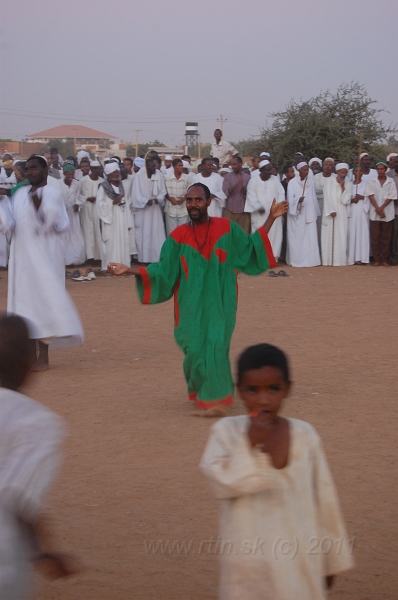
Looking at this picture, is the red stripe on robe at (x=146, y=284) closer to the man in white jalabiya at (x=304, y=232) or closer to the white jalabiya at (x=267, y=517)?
the white jalabiya at (x=267, y=517)

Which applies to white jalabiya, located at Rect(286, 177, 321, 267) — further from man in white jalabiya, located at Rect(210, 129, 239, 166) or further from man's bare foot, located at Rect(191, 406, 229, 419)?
man's bare foot, located at Rect(191, 406, 229, 419)

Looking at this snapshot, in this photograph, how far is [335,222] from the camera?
1700 centimetres

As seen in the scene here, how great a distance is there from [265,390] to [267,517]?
1.24ft

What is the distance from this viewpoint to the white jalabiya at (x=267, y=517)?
2576mm

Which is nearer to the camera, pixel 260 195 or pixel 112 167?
pixel 112 167

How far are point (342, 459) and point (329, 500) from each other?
9.27 ft

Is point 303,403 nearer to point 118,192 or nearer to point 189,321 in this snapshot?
point 189,321

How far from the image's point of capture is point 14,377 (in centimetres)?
274

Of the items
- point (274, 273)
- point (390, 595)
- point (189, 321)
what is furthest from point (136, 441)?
point (274, 273)

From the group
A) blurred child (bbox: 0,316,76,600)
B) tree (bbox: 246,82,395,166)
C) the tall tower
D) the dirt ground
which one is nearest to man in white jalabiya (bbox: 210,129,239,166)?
tree (bbox: 246,82,395,166)

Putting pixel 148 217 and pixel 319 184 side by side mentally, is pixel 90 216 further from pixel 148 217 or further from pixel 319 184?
pixel 319 184

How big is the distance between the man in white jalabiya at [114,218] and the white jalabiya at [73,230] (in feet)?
1.79

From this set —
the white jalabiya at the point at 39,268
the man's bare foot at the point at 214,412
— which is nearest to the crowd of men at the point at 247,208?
the white jalabiya at the point at 39,268

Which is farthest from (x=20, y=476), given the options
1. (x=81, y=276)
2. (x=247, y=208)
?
(x=247, y=208)
